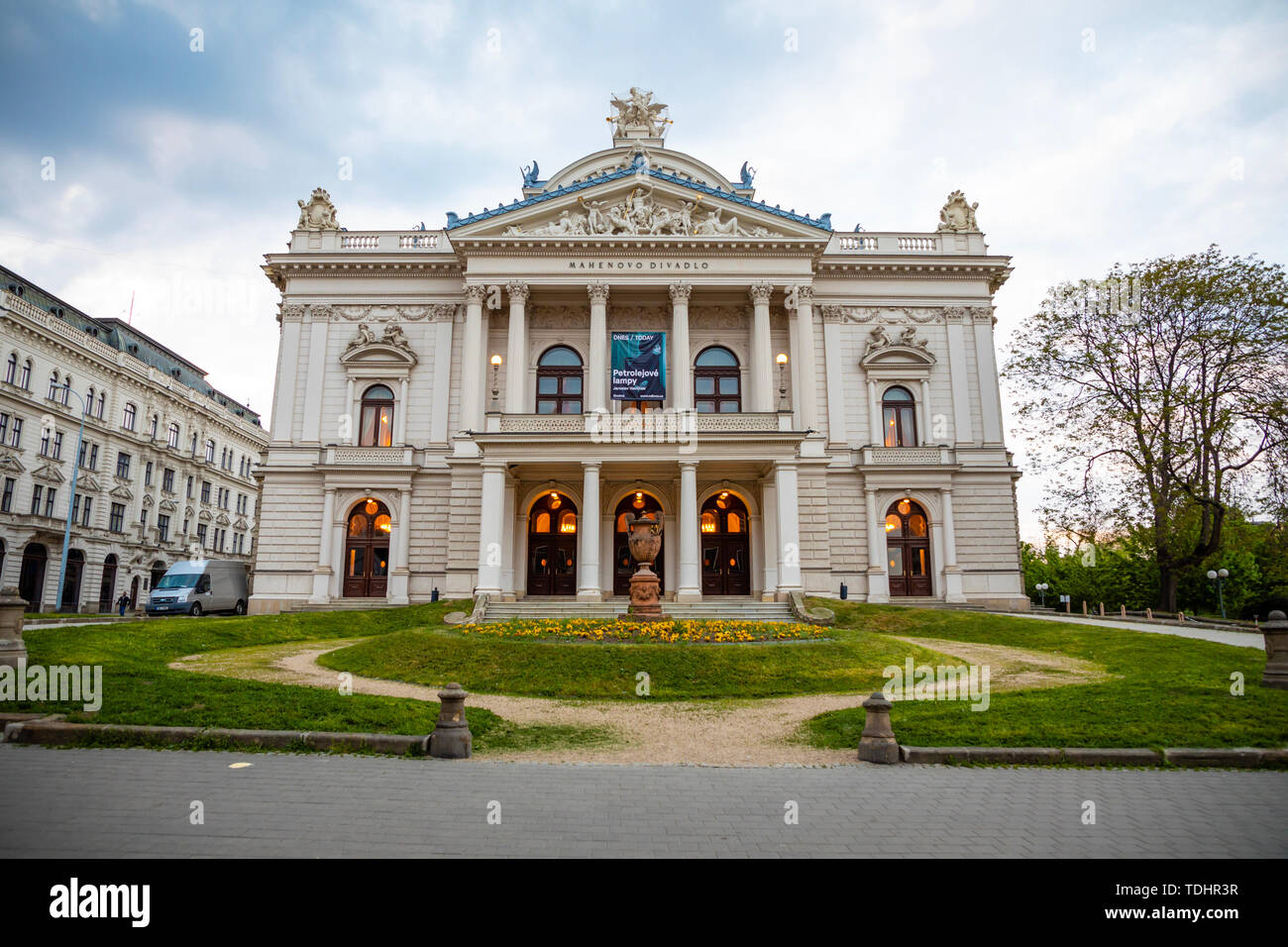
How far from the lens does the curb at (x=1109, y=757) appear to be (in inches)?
380

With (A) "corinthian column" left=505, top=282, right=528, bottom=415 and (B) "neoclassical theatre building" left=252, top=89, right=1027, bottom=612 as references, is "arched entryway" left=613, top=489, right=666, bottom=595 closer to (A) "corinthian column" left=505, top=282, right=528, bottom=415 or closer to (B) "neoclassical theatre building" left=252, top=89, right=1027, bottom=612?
(B) "neoclassical theatre building" left=252, top=89, right=1027, bottom=612

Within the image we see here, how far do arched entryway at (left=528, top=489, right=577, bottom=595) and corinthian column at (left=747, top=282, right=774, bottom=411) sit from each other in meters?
10.1

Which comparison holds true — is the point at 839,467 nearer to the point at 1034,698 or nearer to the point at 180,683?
the point at 1034,698

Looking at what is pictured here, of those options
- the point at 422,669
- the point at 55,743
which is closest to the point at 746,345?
the point at 422,669

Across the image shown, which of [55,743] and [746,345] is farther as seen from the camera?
[746,345]

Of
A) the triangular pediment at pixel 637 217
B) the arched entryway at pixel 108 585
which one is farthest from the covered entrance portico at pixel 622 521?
the arched entryway at pixel 108 585

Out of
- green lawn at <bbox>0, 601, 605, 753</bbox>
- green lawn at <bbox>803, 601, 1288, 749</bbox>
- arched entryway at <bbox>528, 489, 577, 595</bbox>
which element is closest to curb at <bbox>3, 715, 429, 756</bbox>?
green lawn at <bbox>0, 601, 605, 753</bbox>

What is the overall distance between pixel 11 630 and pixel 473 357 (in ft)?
71.4

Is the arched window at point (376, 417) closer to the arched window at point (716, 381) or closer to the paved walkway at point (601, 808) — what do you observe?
the arched window at point (716, 381)

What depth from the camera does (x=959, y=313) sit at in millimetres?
36250

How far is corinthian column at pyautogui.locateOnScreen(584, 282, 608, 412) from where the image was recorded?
3291 centimetres
